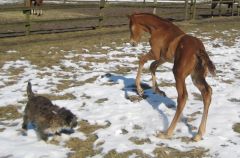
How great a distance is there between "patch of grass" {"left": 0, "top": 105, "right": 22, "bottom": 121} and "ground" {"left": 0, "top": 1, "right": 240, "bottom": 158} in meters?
0.02

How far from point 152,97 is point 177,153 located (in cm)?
245

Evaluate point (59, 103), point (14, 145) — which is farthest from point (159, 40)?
point (14, 145)

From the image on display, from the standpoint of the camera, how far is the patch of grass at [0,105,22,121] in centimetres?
679

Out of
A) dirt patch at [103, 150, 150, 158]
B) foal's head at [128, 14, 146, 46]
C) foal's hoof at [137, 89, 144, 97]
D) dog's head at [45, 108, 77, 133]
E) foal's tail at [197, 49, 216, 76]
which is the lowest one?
dirt patch at [103, 150, 150, 158]

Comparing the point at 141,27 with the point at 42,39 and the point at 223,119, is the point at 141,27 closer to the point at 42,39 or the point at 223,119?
the point at 223,119

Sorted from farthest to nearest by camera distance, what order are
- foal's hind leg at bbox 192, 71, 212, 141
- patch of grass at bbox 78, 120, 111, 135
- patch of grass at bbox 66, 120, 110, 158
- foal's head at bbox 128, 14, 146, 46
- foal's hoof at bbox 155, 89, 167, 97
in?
foal's hoof at bbox 155, 89, 167, 97, foal's head at bbox 128, 14, 146, 46, patch of grass at bbox 78, 120, 111, 135, foal's hind leg at bbox 192, 71, 212, 141, patch of grass at bbox 66, 120, 110, 158

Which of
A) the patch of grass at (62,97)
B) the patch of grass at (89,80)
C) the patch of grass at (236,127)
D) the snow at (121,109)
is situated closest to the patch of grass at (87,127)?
the snow at (121,109)

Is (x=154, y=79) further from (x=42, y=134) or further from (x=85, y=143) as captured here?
(x=42, y=134)

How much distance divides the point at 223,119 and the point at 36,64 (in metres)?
5.59

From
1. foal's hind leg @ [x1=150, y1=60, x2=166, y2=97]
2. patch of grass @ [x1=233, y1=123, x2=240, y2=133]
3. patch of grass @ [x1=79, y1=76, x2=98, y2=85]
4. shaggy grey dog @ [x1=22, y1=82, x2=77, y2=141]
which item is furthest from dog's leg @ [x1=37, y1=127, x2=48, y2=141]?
patch of grass @ [x1=79, y1=76, x2=98, y2=85]

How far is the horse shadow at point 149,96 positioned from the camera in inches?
281

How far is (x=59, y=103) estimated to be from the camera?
7398mm

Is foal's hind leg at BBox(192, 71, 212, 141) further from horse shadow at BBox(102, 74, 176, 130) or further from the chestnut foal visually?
horse shadow at BBox(102, 74, 176, 130)

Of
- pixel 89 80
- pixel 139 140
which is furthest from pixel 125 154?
pixel 89 80
